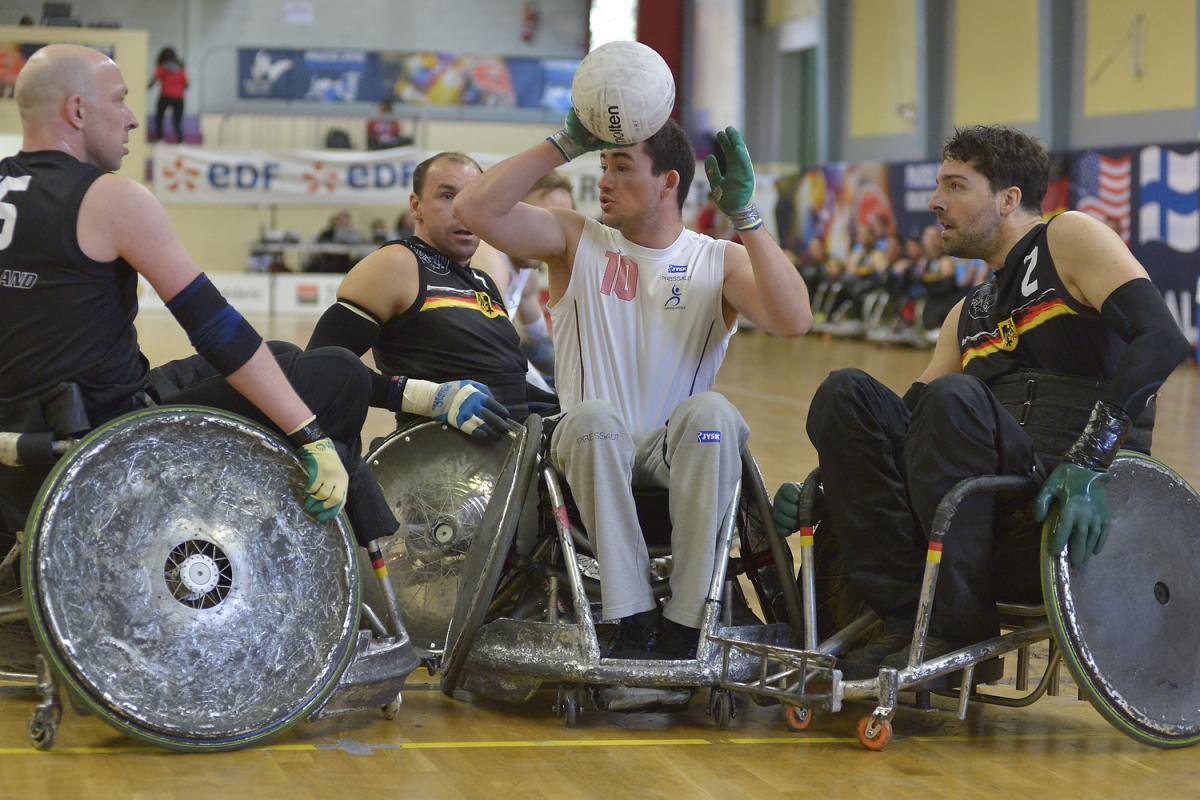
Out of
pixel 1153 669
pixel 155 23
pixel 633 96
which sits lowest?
pixel 1153 669

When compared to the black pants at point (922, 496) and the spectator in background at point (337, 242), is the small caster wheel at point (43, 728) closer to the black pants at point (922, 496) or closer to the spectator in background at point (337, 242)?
the black pants at point (922, 496)

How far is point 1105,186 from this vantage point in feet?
54.5

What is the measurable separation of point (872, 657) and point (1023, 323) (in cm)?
93

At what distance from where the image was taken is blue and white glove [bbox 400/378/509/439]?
4090 mm

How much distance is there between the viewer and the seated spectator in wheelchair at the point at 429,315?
4449 mm

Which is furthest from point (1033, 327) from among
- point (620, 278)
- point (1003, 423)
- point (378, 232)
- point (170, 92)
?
point (170, 92)

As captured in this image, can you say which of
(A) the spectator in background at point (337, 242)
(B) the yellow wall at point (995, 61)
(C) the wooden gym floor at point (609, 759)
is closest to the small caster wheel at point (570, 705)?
(C) the wooden gym floor at point (609, 759)

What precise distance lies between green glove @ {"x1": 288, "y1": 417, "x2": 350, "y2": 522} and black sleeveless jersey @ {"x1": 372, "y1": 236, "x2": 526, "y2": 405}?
4.06 ft

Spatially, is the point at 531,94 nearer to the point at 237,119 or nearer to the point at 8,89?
the point at 237,119

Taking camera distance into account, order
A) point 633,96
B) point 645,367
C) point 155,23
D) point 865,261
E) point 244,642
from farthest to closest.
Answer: point 155,23
point 865,261
point 645,367
point 633,96
point 244,642

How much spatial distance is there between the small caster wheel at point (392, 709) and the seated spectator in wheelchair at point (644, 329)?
0.49 metres

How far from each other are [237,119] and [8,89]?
682 cm

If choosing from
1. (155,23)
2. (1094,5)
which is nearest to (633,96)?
(1094,5)

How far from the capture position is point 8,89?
59.9ft
